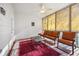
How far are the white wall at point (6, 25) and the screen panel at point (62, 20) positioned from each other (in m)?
0.84

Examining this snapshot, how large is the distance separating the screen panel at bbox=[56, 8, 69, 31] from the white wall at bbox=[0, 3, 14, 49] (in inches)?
33.0

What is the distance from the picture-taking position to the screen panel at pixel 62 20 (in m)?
2.28

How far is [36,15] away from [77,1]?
0.77m

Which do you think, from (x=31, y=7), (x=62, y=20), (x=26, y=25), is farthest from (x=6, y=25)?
(x=62, y=20)

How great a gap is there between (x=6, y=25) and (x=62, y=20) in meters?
1.02

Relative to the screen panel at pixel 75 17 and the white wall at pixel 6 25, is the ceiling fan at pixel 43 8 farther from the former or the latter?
the white wall at pixel 6 25

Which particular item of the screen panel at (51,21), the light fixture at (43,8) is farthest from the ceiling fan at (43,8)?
the screen panel at (51,21)

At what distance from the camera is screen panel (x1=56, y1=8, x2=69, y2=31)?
2.28 meters

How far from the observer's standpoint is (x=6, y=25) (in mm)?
2289

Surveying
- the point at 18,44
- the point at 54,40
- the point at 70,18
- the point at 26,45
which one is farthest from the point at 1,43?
the point at 70,18

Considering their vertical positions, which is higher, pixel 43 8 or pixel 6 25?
pixel 43 8

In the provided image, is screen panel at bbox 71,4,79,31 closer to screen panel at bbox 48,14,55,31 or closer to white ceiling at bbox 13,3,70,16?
white ceiling at bbox 13,3,70,16

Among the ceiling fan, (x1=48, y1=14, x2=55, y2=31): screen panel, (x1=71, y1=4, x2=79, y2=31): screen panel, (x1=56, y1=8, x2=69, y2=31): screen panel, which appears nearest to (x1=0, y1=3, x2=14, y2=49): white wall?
the ceiling fan

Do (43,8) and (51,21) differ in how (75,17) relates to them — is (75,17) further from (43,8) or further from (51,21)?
(43,8)
